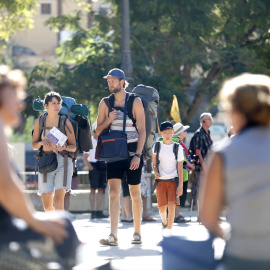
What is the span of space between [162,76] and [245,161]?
21278 mm

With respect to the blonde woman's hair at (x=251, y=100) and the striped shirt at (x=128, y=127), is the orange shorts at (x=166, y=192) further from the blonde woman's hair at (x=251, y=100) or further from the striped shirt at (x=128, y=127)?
the blonde woman's hair at (x=251, y=100)

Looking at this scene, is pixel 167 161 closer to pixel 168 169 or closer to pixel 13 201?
pixel 168 169

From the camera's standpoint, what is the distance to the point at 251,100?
12.8 feet

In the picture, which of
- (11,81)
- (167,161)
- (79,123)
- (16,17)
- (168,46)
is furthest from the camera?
(16,17)

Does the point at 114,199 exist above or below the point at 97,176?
above

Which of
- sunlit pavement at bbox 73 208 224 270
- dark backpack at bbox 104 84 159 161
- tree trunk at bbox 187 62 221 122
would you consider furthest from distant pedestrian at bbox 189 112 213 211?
tree trunk at bbox 187 62 221 122

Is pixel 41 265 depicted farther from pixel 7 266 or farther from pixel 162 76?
pixel 162 76

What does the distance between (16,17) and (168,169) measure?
16404 millimetres

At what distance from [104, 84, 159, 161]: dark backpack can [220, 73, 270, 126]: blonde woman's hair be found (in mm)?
5919

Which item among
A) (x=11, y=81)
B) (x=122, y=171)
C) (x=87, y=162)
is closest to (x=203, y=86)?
(x=87, y=162)

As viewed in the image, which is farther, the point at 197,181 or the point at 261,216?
the point at 197,181

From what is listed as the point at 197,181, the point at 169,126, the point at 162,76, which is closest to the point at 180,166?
the point at 169,126

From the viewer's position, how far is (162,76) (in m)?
25.1

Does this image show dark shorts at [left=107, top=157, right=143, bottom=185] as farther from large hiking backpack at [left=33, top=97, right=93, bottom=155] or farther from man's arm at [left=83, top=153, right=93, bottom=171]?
man's arm at [left=83, top=153, right=93, bottom=171]
